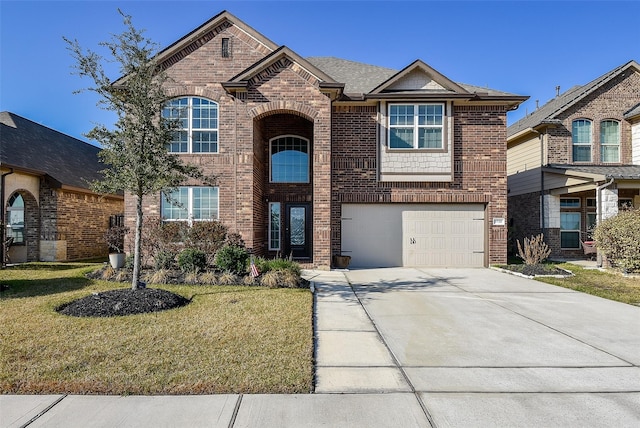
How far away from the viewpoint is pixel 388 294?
314 inches

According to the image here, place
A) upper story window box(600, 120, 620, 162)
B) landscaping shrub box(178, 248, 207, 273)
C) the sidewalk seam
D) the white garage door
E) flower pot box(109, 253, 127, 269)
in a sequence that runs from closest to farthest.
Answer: the sidewalk seam < landscaping shrub box(178, 248, 207, 273) < flower pot box(109, 253, 127, 269) < the white garage door < upper story window box(600, 120, 620, 162)

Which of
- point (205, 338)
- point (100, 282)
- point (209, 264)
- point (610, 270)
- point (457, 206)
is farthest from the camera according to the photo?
point (457, 206)

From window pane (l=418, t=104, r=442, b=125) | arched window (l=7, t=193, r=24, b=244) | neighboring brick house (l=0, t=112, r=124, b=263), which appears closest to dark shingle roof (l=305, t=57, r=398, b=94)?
window pane (l=418, t=104, r=442, b=125)

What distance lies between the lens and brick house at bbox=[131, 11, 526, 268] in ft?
37.7

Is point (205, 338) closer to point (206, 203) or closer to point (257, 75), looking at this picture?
point (206, 203)

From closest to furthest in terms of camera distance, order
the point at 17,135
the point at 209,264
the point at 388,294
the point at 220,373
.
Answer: the point at 220,373 < the point at 388,294 < the point at 209,264 < the point at 17,135

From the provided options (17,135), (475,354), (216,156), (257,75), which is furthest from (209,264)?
(17,135)

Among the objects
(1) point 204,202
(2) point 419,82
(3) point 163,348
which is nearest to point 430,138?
(2) point 419,82

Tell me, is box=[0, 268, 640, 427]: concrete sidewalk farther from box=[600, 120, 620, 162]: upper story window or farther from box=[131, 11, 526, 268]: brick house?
box=[600, 120, 620, 162]: upper story window

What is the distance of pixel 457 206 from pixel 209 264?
9086mm

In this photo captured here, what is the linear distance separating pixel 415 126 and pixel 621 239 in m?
7.45

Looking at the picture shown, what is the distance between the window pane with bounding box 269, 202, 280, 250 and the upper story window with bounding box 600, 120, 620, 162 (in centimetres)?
1395

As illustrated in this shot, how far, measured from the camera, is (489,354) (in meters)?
4.42

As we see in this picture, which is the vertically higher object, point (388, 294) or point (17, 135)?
point (17, 135)
